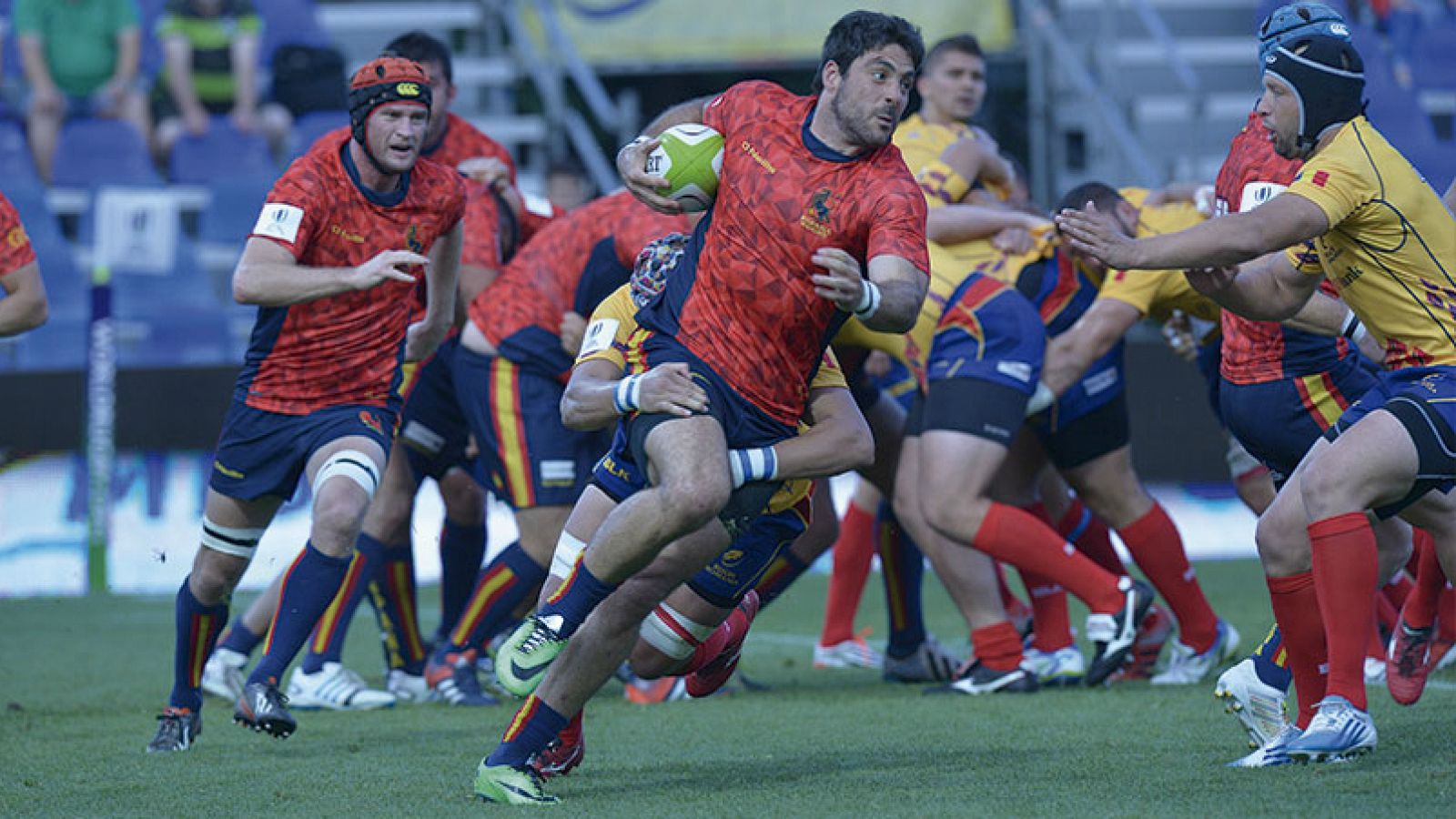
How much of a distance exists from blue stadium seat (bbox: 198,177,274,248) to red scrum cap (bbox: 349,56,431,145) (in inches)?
317

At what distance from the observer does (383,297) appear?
272 inches

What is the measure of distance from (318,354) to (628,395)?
1919 millimetres

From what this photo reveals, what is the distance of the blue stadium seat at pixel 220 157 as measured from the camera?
1478 cm

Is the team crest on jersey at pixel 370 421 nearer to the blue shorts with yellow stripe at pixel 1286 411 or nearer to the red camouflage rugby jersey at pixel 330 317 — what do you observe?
the red camouflage rugby jersey at pixel 330 317

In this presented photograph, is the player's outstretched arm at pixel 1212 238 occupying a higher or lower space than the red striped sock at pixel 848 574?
higher

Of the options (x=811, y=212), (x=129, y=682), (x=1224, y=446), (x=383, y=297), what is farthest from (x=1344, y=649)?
(x=1224, y=446)

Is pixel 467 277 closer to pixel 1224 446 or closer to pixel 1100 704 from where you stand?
pixel 1100 704

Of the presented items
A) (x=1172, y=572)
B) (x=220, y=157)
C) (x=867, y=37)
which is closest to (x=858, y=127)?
(x=867, y=37)

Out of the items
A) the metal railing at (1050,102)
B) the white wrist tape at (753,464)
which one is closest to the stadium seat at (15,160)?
the metal railing at (1050,102)

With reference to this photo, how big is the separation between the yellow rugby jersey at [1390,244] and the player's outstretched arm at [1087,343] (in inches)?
97.9

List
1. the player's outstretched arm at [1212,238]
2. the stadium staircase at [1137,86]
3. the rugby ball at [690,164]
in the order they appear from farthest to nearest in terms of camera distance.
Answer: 1. the stadium staircase at [1137,86]
2. the rugby ball at [690,164]
3. the player's outstretched arm at [1212,238]

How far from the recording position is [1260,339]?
22.4 feet

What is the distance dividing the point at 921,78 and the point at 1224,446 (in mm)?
4465

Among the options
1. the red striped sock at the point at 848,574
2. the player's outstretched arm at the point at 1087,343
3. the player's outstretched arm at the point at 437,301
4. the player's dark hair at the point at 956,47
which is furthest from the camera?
the player's dark hair at the point at 956,47
